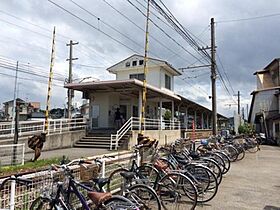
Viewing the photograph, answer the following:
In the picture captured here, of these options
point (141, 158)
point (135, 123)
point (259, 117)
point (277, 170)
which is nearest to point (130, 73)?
point (135, 123)

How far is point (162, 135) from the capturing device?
20.7 m

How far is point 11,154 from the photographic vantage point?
34.4 feet

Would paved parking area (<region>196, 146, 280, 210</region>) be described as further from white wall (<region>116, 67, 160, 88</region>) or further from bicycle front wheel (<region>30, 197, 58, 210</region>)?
white wall (<region>116, 67, 160, 88</region>)

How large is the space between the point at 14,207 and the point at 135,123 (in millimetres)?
14836

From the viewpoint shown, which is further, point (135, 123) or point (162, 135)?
point (162, 135)

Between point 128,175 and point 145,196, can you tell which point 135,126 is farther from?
point 145,196

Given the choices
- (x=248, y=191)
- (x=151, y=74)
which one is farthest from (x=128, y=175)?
(x=151, y=74)

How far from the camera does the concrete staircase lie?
15766 millimetres

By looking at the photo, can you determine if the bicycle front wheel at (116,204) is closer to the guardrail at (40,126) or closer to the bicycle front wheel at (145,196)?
the bicycle front wheel at (145,196)

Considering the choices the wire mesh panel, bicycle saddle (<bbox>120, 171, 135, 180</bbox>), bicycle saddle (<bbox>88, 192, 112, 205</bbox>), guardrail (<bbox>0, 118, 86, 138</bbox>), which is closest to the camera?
bicycle saddle (<bbox>88, 192, 112, 205</bbox>)

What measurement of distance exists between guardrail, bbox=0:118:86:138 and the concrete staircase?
0.99 m

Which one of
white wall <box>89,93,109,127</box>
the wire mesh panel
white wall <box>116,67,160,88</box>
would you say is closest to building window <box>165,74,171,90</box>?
white wall <box>116,67,160,88</box>

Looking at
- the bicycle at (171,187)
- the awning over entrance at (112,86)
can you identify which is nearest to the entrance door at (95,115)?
the awning over entrance at (112,86)

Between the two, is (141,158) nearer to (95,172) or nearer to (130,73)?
(95,172)
